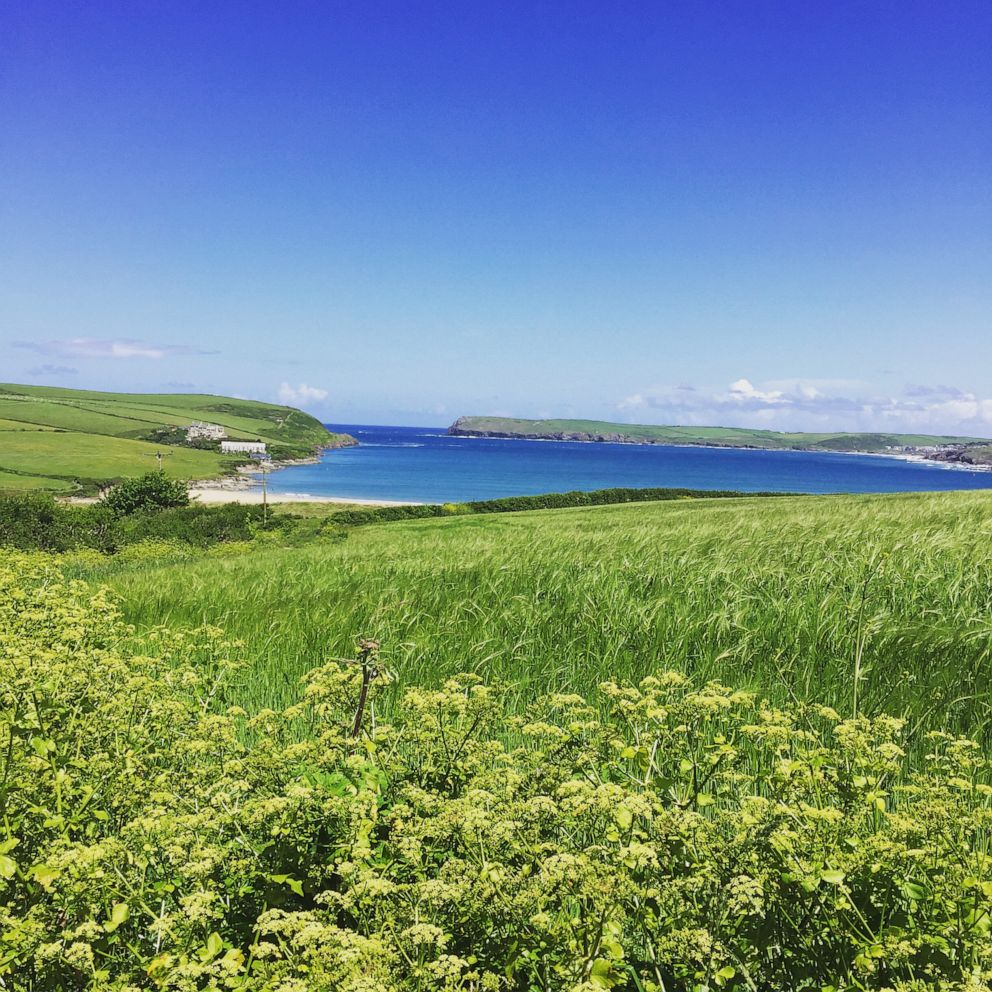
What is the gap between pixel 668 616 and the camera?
5648 mm

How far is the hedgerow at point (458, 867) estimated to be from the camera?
66.2 inches

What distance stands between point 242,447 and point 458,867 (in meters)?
194

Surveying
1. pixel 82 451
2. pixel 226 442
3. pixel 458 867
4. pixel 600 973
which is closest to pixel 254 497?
pixel 82 451

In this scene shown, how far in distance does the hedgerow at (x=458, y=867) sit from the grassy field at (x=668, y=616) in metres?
2.01

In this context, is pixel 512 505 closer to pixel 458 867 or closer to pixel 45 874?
pixel 458 867

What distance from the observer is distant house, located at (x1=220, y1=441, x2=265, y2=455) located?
169 m

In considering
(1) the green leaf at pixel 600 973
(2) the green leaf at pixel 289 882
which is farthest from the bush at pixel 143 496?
(1) the green leaf at pixel 600 973

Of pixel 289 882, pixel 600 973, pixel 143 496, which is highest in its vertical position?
pixel 600 973

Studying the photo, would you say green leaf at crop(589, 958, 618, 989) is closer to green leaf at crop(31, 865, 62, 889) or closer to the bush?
green leaf at crop(31, 865, 62, 889)

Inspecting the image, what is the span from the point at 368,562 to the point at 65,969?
777 centimetres

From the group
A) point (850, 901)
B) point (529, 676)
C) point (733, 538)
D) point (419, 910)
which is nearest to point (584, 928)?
point (419, 910)

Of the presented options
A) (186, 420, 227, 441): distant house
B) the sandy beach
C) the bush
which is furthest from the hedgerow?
(186, 420, 227, 441): distant house

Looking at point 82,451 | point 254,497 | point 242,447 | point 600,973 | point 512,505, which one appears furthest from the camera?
point 242,447

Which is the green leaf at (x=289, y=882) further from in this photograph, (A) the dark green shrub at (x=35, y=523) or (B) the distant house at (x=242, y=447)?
(B) the distant house at (x=242, y=447)
